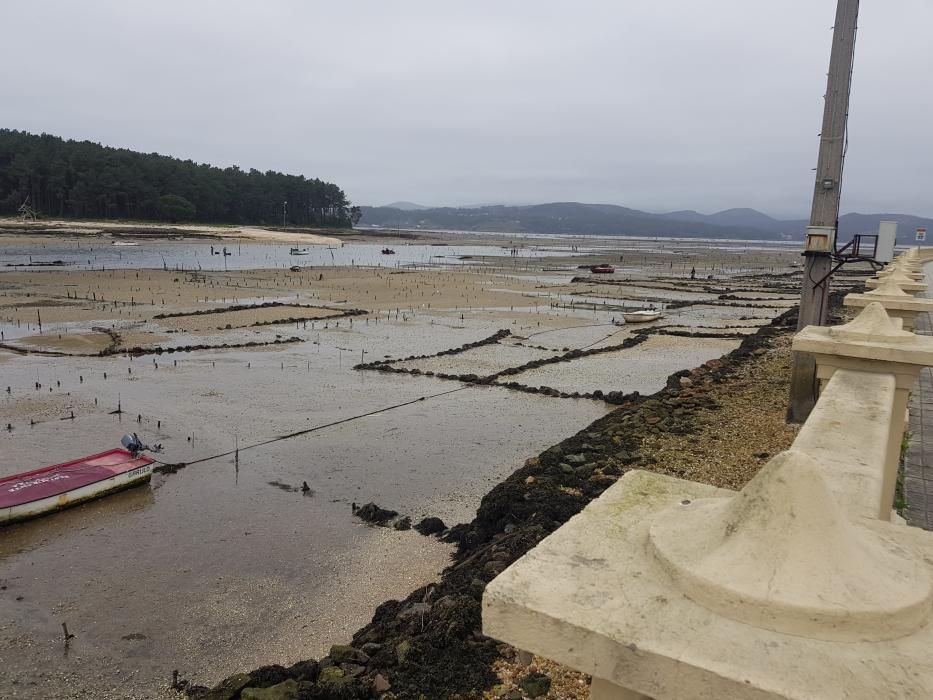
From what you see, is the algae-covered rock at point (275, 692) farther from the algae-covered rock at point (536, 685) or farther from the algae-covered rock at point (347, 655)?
the algae-covered rock at point (536, 685)

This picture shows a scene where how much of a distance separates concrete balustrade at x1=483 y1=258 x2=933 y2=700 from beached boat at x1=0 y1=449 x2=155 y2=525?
10.9 metres

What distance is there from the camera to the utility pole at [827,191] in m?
10.7

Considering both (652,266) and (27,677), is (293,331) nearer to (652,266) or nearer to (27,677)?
(27,677)

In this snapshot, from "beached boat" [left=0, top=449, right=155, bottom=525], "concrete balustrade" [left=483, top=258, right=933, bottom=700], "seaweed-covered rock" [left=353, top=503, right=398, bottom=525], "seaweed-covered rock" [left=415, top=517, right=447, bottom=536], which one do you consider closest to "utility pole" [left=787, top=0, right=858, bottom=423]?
"seaweed-covered rock" [left=415, top=517, right=447, bottom=536]

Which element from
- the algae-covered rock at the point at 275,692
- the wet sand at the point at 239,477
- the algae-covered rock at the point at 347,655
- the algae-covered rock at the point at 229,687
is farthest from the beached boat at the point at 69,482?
the algae-covered rock at the point at 347,655

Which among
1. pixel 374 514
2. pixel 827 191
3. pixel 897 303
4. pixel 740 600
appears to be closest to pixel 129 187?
pixel 374 514

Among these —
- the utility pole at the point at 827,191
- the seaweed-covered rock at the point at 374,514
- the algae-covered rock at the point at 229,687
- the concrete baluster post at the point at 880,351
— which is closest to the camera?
the concrete baluster post at the point at 880,351

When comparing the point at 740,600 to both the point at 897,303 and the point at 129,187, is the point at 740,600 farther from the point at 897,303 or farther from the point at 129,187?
the point at 129,187

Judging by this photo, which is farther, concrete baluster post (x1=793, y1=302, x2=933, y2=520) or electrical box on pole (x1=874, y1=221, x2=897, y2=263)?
electrical box on pole (x1=874, y1=221, x2=897, y2=263)

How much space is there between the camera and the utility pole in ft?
35.0

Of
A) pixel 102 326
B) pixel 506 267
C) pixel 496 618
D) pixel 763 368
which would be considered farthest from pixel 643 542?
pixel 506 267

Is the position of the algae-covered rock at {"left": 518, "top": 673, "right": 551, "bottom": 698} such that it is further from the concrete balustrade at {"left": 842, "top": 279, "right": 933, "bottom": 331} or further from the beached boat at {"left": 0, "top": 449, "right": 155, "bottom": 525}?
the beached boat at {"left": 0, "top": 449, "right": 155, "bottom": 525}

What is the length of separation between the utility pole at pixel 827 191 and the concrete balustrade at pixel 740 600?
9413mm

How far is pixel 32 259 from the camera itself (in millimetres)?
65438
